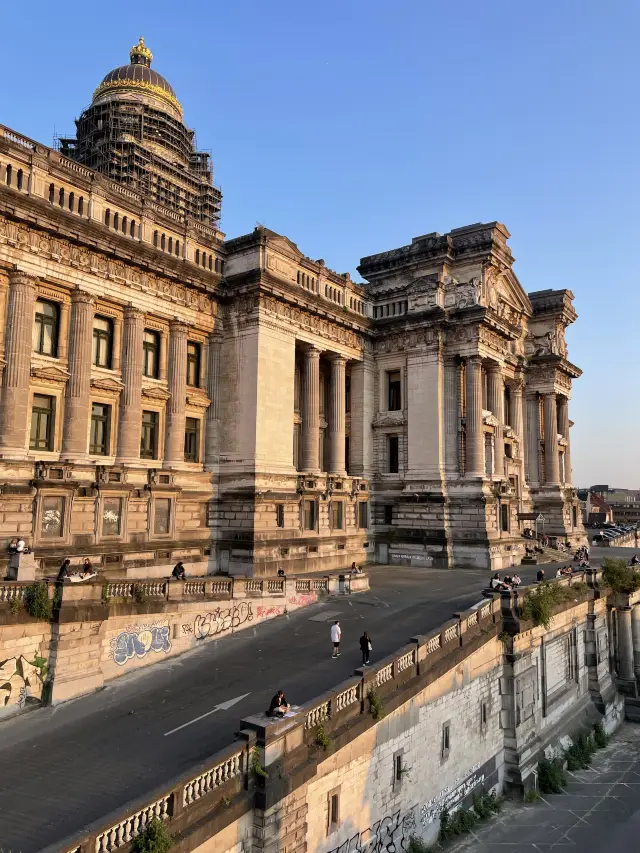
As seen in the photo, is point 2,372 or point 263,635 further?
point 2,372

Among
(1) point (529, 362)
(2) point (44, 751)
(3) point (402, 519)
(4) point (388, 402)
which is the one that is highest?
(1) point (529, 362)

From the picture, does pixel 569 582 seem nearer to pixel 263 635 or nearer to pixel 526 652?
pixel 526 652

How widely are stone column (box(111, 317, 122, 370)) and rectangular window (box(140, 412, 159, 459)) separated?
3.28 m

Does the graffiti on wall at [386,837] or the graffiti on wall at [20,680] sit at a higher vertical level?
the graffiti on wall at [20,680]

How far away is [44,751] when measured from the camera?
16906 mm

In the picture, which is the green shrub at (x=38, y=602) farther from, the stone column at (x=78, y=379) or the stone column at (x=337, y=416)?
the stone column at (x=337, y=416)

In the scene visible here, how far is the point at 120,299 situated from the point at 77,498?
10.6 meters

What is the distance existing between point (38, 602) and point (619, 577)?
34317mm

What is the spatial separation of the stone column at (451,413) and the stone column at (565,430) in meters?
24.8

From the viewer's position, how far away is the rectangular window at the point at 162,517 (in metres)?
34.8

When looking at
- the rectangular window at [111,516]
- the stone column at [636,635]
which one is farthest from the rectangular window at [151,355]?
the stone column at [636,635]

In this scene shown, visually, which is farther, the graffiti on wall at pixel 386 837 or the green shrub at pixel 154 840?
the graffiti on wall at pixel 386 837

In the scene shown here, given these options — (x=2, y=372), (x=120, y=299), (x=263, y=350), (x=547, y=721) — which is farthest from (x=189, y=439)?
(x=547, y=721)

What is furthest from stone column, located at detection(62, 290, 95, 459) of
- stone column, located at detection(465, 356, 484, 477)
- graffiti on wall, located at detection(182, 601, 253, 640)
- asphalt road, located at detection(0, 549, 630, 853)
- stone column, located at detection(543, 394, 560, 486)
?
stone column, located at detection(543, 394, 560, 486)
